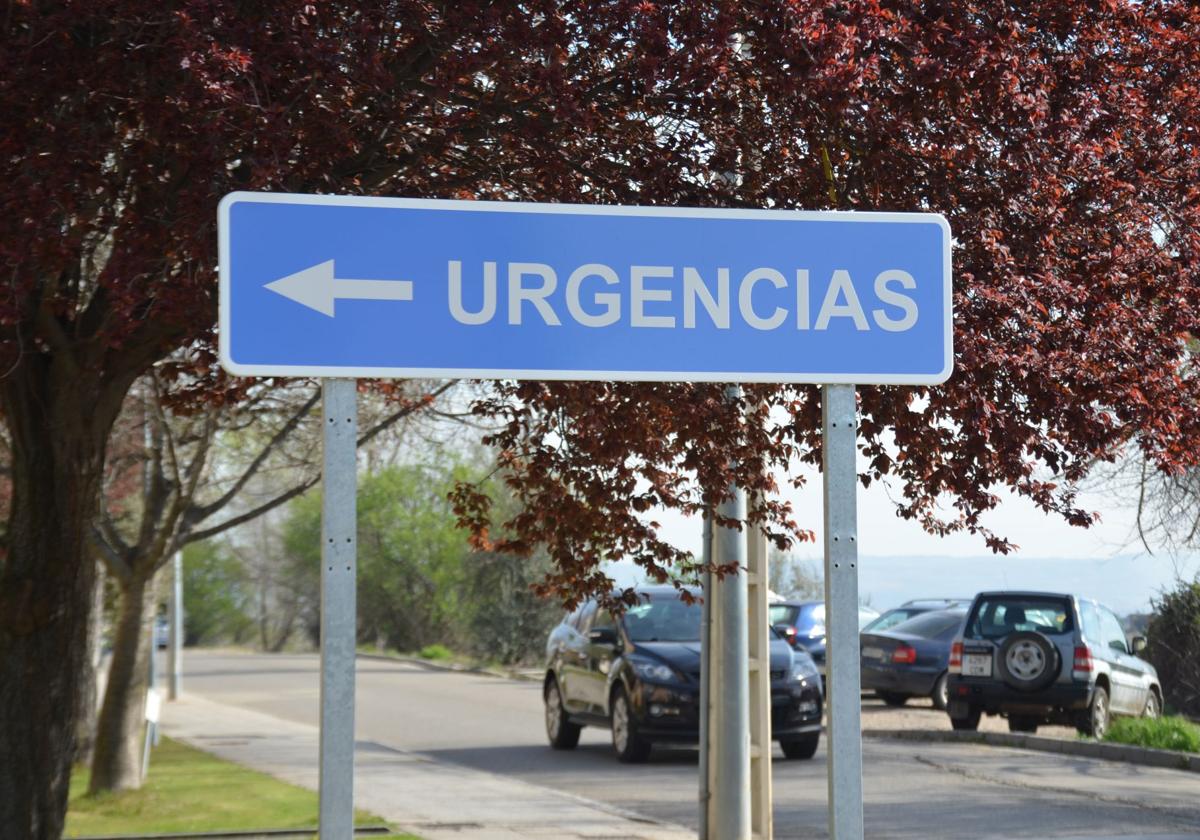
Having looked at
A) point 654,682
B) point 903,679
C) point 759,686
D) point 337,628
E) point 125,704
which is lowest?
point 903,679

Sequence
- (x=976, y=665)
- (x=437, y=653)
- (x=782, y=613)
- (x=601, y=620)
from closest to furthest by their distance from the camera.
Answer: (x=601, y=620)
(x=976, y=665)
(x=782, y=613)
(x=437, y=653)

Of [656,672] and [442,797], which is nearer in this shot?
[442,797]

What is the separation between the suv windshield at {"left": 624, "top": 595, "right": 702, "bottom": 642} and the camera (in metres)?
16.4

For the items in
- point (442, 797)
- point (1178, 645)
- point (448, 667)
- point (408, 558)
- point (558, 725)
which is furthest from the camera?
point (408, 558)

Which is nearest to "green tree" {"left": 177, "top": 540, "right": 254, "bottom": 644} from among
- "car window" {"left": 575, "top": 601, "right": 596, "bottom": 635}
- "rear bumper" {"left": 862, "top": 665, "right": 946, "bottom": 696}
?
"rear bumper" {"left": 862, "top": 665, "right": 946, "bottom": 696}

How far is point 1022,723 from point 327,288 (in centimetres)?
1635

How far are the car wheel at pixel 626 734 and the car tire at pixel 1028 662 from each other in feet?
14.6

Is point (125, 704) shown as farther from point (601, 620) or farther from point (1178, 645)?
point (1178, 645)

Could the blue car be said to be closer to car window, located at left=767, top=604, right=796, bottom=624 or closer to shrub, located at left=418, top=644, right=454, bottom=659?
car window, located at left=767, top=604, right=796, bottom=624

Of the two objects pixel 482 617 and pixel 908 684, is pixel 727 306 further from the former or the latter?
pixel 482 617

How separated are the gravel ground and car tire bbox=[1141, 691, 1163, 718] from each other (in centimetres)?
90

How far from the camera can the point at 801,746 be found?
52.9 feet

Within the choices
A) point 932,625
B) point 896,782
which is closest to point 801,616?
point 932,625

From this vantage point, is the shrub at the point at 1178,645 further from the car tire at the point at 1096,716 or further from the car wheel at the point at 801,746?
the car wheel at the point at 801,746
